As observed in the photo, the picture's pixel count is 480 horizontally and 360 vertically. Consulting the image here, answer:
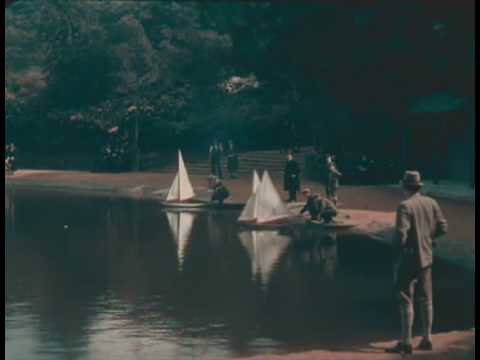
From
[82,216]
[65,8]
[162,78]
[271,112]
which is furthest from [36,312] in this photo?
[65,8]

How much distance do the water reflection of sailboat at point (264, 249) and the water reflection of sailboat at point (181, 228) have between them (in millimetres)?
1650

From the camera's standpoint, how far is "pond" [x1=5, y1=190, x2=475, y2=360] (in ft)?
58.4

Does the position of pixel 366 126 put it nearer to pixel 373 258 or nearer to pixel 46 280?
pixel 373 258

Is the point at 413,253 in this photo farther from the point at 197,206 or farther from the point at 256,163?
the point at 256,163

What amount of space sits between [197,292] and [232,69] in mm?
53948

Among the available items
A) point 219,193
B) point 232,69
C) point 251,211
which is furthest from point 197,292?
point 232,69

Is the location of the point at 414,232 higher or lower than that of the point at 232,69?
lower

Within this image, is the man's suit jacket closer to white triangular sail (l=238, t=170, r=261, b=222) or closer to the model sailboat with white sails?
the model sailboat with white sails

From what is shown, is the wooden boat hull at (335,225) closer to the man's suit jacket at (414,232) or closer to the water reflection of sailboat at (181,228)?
the water reflection of sailboat at (181,228)

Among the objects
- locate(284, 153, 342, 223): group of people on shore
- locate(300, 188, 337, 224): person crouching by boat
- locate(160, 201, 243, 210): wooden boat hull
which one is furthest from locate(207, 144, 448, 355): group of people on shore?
locate(160, 201, 243, 210): wooden boat hull

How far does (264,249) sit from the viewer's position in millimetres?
31234

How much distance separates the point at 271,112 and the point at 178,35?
363 inches

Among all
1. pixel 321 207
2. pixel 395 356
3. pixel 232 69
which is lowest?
pixel 395 356

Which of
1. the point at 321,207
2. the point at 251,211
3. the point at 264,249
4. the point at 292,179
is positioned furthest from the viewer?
the point at 292,179
